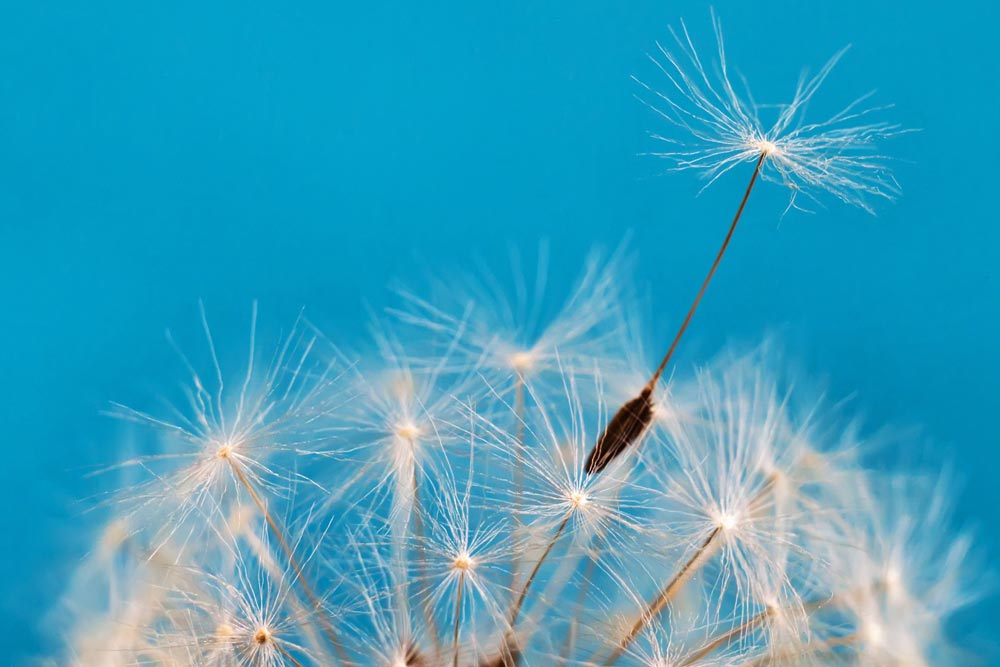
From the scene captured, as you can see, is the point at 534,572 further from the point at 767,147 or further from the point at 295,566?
the point at 767,147

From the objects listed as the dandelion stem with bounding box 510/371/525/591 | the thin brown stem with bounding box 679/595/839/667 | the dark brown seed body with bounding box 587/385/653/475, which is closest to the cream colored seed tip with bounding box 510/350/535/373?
the dandelion stem with bounding box 510/371/525/591

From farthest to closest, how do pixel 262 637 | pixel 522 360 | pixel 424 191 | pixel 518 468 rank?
pixel 424 191
pixel 522 360
pixel 518 468
pixel 262 637

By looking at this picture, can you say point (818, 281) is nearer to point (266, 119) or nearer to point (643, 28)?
point (643, 28)

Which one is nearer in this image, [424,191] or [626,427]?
[626,427]

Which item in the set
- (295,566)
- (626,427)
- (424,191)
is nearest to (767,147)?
(626,427)

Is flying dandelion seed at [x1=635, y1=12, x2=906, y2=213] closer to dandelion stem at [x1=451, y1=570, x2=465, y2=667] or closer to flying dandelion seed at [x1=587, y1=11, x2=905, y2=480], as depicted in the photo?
flying dandelion seed at [x1=587, y1=11, x2=905, y2=480]

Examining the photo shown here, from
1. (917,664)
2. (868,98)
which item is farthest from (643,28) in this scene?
(917,664)

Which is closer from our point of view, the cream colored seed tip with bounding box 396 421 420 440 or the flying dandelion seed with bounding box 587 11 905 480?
the flying dandelion seed with bounding box 587 11 905 480
